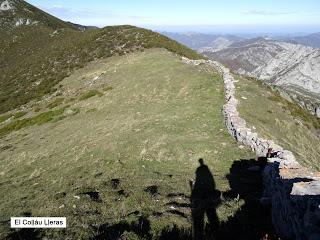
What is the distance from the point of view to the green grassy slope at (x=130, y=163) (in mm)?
14016

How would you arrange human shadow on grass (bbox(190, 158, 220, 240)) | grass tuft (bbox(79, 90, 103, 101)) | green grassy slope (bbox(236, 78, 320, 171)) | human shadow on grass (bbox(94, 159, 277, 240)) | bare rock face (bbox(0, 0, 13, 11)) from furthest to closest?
bare rock face (bbox(0, 0, 13, 11)), grass tuft (bbox(79, 90, 103, 101)), green grassy slope (bbox(236, 78, 320, 171)), human shadow on grass (bbox(190, 158, 220, 240)), human shadow on grass (bbox(94, 159, 277, 240))

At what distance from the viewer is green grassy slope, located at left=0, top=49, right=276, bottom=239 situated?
552 inches

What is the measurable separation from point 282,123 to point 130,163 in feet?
50.0

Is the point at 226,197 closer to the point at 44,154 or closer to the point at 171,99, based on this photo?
the point at 44,154

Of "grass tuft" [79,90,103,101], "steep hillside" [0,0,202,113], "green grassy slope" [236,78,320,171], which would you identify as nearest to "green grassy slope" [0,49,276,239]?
"grass tuft" [79,90,103,101]

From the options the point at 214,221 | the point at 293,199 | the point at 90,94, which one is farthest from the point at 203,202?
the point at 90,94

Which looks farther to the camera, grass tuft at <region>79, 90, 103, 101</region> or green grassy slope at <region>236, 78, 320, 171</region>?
grass tuft at <region>79, 90, 103, 101</region>

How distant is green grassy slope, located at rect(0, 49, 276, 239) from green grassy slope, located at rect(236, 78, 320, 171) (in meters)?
2.53

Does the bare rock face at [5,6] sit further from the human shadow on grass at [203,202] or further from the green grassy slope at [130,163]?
the human shadow on grass at [203,202]

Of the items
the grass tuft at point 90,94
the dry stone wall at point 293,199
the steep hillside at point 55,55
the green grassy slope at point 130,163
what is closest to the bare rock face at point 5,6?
the steep hillside at point 55,55

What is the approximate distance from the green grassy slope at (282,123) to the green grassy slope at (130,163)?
2.53m

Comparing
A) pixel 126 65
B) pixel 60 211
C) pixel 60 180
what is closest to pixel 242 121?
pixel 60 180

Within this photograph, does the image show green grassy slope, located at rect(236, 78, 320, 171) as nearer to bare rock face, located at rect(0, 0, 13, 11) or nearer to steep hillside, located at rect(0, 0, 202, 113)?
steep hillside, located at rect(0, 0, 202, 113)

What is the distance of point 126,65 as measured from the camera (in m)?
60.5
